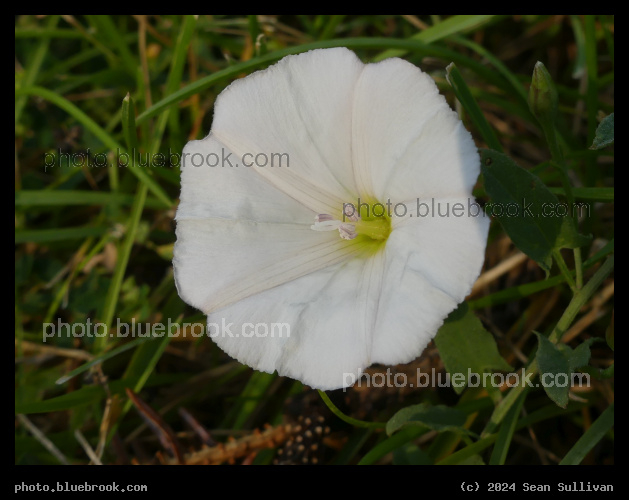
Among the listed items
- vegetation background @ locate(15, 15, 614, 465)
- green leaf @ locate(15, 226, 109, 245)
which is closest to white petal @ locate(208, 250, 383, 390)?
vegetation background @ locate(15, 15, 614, 465)

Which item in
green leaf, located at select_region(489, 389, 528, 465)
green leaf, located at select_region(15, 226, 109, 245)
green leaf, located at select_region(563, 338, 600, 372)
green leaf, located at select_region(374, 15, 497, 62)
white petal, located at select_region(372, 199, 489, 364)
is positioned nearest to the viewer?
white petal, located at select_region(372, 199, 489, 364)

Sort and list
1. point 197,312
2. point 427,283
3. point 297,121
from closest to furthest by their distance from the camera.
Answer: point 427,283, point 297,121, point 197,312

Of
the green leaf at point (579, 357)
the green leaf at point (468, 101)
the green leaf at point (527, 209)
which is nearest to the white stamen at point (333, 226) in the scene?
the green leaf at point (527, 209)

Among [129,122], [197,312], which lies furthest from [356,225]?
[197,312]

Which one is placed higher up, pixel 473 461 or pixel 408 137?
pixel 408 137

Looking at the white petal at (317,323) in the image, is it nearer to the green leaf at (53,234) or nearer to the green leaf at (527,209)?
the green leaf at (527,209)

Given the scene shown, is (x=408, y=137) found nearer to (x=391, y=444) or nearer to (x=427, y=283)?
(x=427, y=283)

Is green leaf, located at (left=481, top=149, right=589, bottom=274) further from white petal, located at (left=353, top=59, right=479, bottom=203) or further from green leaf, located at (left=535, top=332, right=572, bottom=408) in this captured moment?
green leaf, located at (left=535, top=332, right=572, bottom=408)
